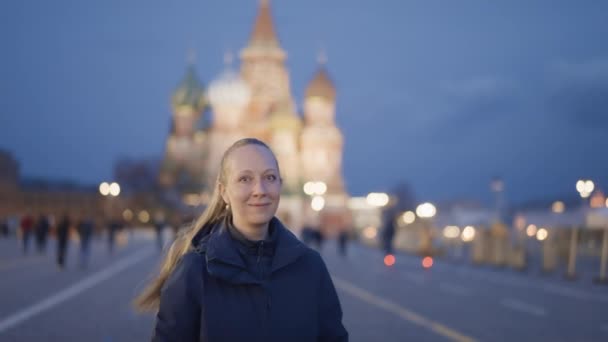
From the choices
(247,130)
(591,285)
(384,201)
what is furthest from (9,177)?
(591,285)

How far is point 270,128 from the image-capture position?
106625mm

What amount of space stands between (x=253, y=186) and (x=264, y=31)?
10730cm

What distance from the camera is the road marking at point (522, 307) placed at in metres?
16.8

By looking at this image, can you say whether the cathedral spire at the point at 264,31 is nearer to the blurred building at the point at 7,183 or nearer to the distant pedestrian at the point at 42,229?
the blurred building at the point at 7,183

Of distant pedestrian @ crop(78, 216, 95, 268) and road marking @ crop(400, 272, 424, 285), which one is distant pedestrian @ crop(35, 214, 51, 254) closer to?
distant pedestrian @ crop(78, 216, 95, 268)

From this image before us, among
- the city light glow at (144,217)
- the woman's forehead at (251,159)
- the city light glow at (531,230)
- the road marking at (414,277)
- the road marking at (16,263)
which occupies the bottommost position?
the city light glow at (144,217)

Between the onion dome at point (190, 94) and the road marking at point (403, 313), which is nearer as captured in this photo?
the road marking at point (403, 313)

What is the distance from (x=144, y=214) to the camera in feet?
360

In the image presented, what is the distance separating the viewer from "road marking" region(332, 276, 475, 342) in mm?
13008

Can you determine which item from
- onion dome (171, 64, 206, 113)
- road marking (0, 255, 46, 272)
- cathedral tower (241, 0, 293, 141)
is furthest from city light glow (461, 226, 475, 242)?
onion dome (171, 64, 206, 113)

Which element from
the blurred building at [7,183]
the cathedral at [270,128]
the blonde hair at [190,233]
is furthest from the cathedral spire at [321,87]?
the blonde hair at [190,233]

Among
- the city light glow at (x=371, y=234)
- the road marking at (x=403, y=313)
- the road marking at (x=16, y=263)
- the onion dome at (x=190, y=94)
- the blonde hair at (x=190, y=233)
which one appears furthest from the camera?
the onion dome at (x=190, y=94)

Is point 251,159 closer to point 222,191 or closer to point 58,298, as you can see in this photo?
point 222,191

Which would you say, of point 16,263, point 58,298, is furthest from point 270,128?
point 58,298
